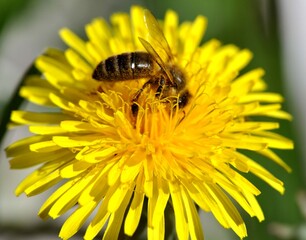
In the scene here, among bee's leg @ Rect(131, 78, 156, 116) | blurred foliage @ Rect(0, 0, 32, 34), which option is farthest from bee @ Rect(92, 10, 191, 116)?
blurred foliage @ Rect(0, 0, 32, 34)

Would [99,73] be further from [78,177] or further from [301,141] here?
[301,141]

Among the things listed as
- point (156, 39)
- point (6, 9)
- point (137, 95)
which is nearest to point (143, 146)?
point (137, 95)

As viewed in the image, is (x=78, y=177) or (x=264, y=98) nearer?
(x=78, y=177)

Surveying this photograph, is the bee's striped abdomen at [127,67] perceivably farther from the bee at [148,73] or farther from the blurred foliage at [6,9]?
the blurred foliage at [6,9]

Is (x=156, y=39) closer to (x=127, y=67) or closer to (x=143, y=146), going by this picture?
(x=127, y=67)

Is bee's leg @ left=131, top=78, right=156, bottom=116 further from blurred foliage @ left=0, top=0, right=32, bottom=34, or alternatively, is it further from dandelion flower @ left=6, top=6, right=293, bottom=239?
blurred foliage @ left=0, top=0, right=32, bottom=34

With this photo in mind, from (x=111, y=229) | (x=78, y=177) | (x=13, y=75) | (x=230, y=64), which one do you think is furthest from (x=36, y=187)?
(x=13, y=75)

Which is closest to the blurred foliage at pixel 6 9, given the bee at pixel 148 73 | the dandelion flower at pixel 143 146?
the dandelion flower at pixel 143 146
